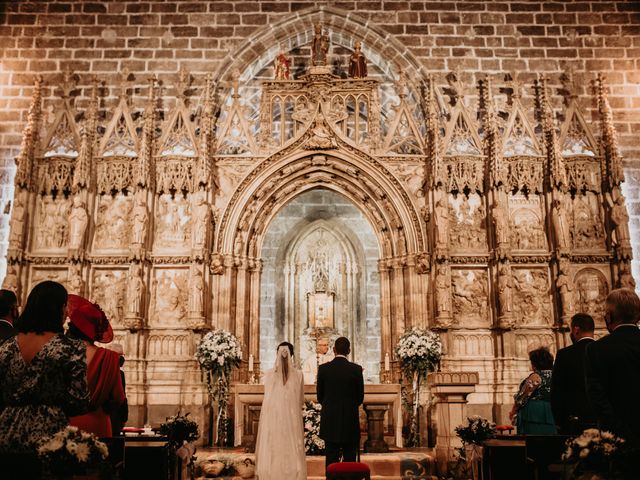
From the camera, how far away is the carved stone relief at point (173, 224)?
1345 cm

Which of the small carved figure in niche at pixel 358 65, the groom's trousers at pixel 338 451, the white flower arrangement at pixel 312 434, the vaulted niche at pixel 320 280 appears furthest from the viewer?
the vaulted niche at pixel 320 280

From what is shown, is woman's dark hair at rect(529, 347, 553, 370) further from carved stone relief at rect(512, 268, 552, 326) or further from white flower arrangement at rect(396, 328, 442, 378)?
carved stone relief at rect(512, 268, 552, 326)

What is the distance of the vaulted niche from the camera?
59.0 ft

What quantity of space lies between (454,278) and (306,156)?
412cm

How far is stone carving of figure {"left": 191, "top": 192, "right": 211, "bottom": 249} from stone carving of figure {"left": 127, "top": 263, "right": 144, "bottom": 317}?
1.22 m

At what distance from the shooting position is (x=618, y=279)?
1302 centimetres

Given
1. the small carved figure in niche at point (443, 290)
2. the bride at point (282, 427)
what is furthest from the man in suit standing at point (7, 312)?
the small carved figure in niche at point (443, 290)

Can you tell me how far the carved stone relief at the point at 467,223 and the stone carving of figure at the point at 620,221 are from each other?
2604mm

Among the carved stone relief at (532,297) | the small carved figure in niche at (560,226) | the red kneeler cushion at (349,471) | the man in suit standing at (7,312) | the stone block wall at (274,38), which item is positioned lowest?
the red kneeler cushion at (349,471)

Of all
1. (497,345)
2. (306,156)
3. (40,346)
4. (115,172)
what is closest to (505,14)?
(306,156)

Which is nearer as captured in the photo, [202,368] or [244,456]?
[244,456]

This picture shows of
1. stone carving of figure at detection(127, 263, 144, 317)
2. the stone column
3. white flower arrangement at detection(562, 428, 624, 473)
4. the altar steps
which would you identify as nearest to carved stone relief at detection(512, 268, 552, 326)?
the stone column

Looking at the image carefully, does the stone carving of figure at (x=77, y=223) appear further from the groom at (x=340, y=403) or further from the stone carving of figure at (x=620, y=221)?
the stone carving of figure at (x=620, y=221)

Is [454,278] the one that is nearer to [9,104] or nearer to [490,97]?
[490,97]
